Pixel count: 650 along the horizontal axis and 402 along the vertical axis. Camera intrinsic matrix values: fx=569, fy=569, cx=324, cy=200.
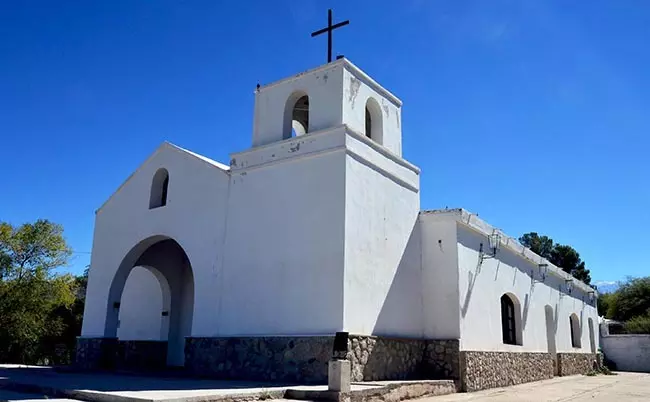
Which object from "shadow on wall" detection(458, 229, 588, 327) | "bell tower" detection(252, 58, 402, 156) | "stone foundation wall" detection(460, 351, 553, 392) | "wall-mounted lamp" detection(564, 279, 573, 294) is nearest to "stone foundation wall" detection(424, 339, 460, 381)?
"stone foundation wall" detection(460, 351, 553, 392)

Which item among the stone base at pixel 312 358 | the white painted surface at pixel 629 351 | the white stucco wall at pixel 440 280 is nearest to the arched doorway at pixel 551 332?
A: the white stucco wall at pixel 440 280

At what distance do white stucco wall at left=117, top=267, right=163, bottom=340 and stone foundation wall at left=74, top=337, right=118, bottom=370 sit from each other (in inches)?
61.7

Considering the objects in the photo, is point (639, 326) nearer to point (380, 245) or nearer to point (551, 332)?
point (551, 332)

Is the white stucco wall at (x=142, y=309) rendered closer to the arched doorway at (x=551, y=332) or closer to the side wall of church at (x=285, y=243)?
the side wall of church at (x=285, y=243)

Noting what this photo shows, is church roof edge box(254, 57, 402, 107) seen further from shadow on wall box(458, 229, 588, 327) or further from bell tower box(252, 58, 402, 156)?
shadow on wall box(458, 229, 588, 327)

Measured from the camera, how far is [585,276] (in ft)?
157

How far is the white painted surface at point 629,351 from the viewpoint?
1095 inches

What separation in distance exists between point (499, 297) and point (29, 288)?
17949 millimetres

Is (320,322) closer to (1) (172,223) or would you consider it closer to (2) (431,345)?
(2) (431,345)

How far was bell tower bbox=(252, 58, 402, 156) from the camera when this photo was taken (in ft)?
41.9

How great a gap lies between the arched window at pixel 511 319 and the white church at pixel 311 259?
0.14 feet

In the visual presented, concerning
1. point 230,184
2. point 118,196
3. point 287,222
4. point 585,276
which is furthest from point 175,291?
point 585,276

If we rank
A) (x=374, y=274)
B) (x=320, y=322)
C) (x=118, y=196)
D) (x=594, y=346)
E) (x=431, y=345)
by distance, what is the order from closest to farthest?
1. (x=320, y=322)
2. (x=374, y=274)
3. (x=431, y=345)
4. (x=118, y=196)
5. (x=594, y=346)

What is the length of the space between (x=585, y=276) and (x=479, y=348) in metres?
38.5
